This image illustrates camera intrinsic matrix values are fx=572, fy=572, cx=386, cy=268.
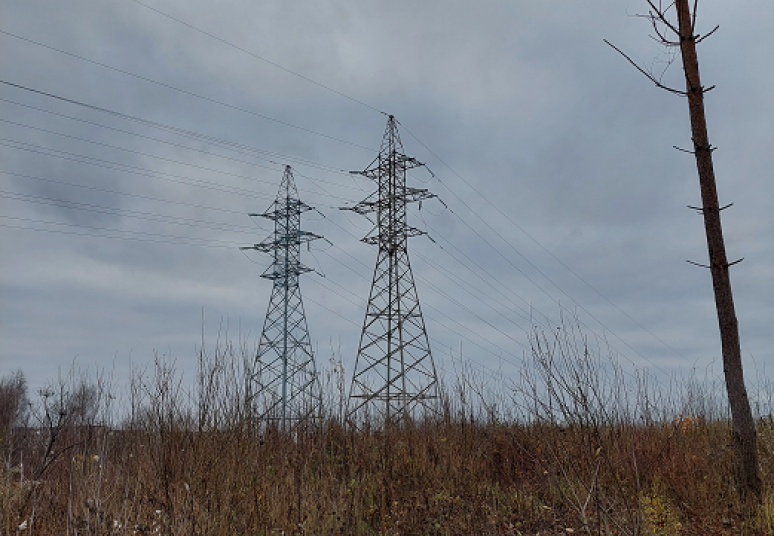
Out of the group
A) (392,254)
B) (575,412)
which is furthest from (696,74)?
(392,254)

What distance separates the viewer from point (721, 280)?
655cm

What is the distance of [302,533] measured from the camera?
209 inches

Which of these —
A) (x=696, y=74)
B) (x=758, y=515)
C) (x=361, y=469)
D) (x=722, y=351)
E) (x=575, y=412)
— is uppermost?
(x=696, y=74)

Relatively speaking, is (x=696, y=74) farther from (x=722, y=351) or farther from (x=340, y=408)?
(x=340, y=408)

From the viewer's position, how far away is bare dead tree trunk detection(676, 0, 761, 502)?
6.26 meters

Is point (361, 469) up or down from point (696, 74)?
down

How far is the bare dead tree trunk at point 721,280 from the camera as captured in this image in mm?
6262

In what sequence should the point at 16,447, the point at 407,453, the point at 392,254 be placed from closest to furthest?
1. the point at 407,453
2. the point at 16,447
3. the point at 392,254

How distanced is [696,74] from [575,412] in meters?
4.49

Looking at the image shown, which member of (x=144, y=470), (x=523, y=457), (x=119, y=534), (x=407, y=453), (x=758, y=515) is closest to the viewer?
(x=119, y=534)

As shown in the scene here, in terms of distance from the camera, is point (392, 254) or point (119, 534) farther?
point (392, 254)

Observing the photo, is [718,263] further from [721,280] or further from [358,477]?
[358,477]

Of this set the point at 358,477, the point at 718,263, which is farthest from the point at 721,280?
the point at 358,477

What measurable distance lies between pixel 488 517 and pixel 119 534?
366cm
